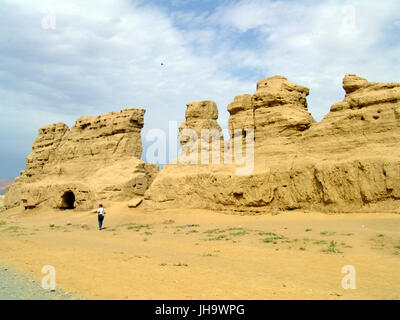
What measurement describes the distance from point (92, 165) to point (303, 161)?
18274mm

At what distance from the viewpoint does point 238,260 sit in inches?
357

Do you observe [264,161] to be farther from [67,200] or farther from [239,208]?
[67,200]

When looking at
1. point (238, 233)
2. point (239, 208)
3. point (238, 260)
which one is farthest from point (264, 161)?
point (238, 260)

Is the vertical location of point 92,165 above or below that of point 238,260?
above

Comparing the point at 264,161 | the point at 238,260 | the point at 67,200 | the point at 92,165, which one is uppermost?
the point at 92,165

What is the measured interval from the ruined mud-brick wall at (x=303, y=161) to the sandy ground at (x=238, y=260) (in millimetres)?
1062

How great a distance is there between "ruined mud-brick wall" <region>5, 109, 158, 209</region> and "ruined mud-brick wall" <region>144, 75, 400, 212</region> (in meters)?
4.25

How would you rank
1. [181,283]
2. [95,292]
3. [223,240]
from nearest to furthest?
[95,292] < [181,283] < [223,240]

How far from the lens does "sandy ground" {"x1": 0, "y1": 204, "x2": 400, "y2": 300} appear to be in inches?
237

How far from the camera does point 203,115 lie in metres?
23.5
